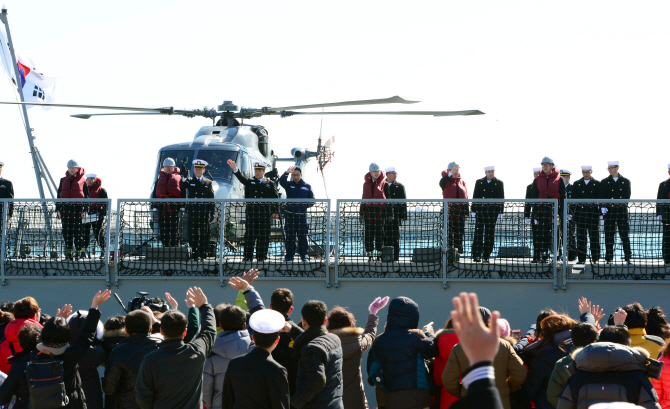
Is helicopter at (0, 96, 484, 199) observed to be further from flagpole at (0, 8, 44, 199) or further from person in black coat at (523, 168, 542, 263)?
person in black coat at (523, 168, 542, 263)

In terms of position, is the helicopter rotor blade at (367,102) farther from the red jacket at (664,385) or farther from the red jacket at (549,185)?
the red jacket at (664,385)

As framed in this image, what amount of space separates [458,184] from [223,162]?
17.3 feet

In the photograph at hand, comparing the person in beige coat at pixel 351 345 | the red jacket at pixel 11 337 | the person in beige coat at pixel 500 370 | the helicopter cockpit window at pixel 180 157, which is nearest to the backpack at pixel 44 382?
the red jacket at pixel 11 337

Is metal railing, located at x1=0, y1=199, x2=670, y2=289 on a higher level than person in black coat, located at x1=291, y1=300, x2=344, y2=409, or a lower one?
higher

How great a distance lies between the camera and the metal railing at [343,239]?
984cm

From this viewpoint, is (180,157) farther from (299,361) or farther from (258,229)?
(299,361)

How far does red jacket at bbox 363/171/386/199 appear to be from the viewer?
11398mm

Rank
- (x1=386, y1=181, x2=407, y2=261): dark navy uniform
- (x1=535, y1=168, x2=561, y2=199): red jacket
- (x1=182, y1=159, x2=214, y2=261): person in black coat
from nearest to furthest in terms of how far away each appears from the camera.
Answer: (x1=386, y1=181, x2=407, y2=261): dark navy uniform < (x1=182, y1=159, x2=214, y2=261): person in black coat < (x1=535, y1=168, x2=561, y2=199): red jacket

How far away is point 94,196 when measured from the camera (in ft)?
40.0

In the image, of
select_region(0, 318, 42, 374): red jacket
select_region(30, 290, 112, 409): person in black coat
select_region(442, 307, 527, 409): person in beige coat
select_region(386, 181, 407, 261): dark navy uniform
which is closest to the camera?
select_region(30, 290, 112, 409): person in black coat

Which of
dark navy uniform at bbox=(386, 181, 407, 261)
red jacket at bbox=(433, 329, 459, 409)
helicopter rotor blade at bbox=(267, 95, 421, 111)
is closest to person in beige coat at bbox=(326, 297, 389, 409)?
red jacket at bbox=(433, 329, 459, 409)

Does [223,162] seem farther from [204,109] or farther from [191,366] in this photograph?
[191,366]

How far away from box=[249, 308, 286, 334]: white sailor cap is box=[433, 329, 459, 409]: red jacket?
1721 mm

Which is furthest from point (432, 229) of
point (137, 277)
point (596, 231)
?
point (137, 277)
